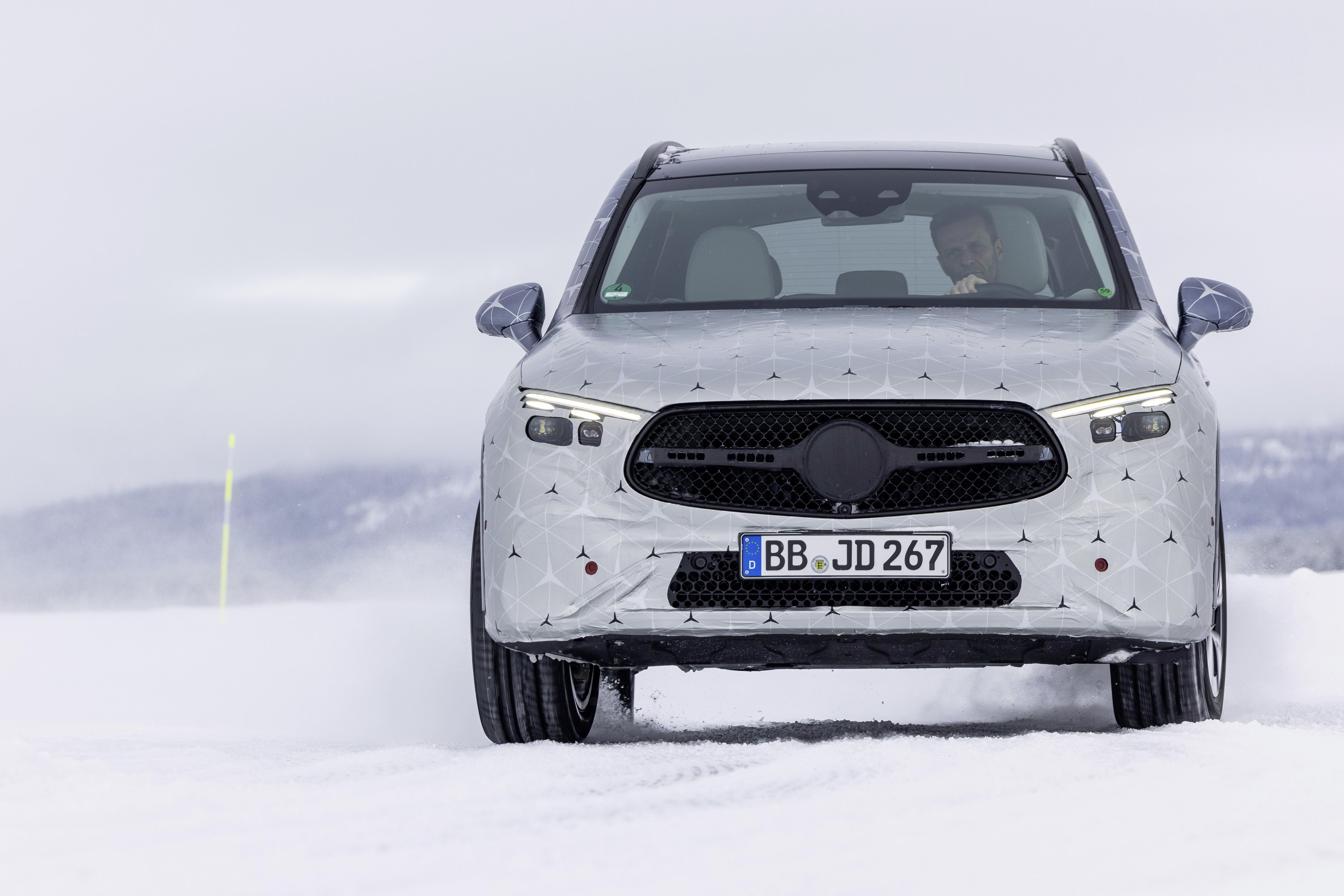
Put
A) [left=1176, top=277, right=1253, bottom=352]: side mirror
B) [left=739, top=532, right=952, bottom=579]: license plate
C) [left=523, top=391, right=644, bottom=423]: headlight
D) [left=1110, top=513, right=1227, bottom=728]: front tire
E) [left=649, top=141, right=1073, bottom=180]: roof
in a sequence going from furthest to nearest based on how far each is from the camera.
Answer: [left=649, top=141, right=1073, bottom=180]: roof, [left=1176, top=277, right=1253, bottom=352]: side mirror, [left=1110, top=513, right=1227, bottom=728]: front tire, [left=523, top=391, right=644, bottom=423]: headlight, [left=739, top=532, right=952, bottom=579]: license plate

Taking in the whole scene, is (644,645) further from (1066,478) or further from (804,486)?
(1066,478)

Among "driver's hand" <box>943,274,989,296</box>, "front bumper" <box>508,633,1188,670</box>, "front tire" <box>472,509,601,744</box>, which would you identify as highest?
"driver's hand" <box>943,274,989,296</box>

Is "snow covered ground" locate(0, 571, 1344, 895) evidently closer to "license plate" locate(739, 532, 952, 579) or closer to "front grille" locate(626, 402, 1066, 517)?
"license plate" locate(739, 532, 952, 579)

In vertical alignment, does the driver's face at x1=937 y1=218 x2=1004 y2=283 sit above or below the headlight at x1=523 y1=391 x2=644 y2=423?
above

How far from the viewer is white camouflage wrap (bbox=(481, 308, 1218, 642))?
3857 mm

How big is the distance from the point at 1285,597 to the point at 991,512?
5.45 metres

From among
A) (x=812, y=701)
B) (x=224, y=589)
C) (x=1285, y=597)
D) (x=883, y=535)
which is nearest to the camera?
(x=883, y=535)

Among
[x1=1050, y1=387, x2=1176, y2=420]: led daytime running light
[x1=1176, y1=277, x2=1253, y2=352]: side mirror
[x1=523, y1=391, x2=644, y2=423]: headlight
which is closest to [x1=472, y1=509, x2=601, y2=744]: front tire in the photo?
[x1=523, y1=391, x2=644, y2=423]: headlight

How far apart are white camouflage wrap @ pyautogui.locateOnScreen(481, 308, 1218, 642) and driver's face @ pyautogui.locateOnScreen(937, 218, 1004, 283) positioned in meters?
1.06

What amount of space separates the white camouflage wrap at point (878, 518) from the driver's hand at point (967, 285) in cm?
77

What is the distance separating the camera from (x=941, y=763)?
3.43m

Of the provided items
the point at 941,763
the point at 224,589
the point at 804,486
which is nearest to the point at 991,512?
the point at 804,486

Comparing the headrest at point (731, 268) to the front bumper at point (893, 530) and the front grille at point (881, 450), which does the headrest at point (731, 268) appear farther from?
the front bumper at point (893, 530)

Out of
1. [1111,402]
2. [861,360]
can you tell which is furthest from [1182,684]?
[861,360]
